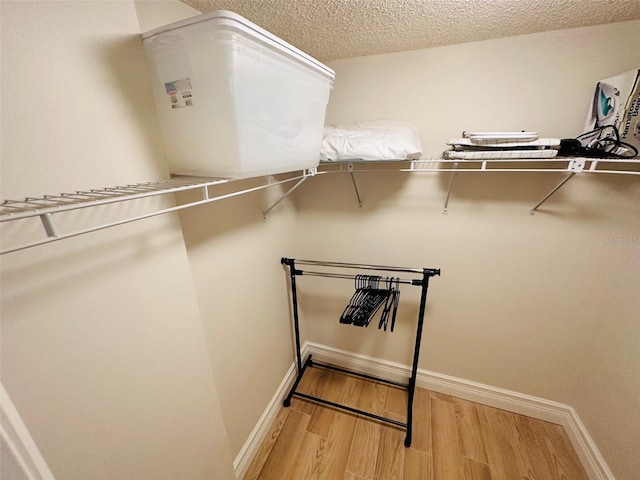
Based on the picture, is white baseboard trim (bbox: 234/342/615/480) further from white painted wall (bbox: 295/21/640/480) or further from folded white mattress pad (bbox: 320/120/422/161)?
folded white mattress pad (bbox: 320/120/422/161)

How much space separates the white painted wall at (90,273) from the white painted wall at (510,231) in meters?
1.05

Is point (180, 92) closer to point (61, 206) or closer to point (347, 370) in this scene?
point (61, 206)

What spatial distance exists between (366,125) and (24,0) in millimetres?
1060

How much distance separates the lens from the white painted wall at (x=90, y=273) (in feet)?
1.53

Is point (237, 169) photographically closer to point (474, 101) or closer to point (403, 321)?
point (474, 101)

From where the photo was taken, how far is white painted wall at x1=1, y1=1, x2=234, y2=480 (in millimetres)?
467

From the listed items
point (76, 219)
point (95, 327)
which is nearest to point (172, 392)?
point (95, 327)

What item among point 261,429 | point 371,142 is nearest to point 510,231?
point 371,142

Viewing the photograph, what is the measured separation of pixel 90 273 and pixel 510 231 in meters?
1.70

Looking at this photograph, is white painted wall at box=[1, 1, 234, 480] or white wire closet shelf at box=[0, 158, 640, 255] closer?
white wire closet shelf at box=[0, 158, 640, 255]

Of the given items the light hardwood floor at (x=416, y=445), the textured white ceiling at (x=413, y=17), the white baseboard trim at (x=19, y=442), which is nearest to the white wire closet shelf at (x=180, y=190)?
the white baseboard trim at (x=19, y=442)

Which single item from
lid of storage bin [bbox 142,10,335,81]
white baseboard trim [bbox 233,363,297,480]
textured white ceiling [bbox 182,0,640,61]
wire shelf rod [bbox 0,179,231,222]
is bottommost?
white baseboard trim [bbox 233,363,297,480]

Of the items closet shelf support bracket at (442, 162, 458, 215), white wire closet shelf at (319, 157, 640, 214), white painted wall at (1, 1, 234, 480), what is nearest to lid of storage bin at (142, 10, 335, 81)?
white painted wall at (1, 1, 234, 480)

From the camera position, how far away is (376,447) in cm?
144
